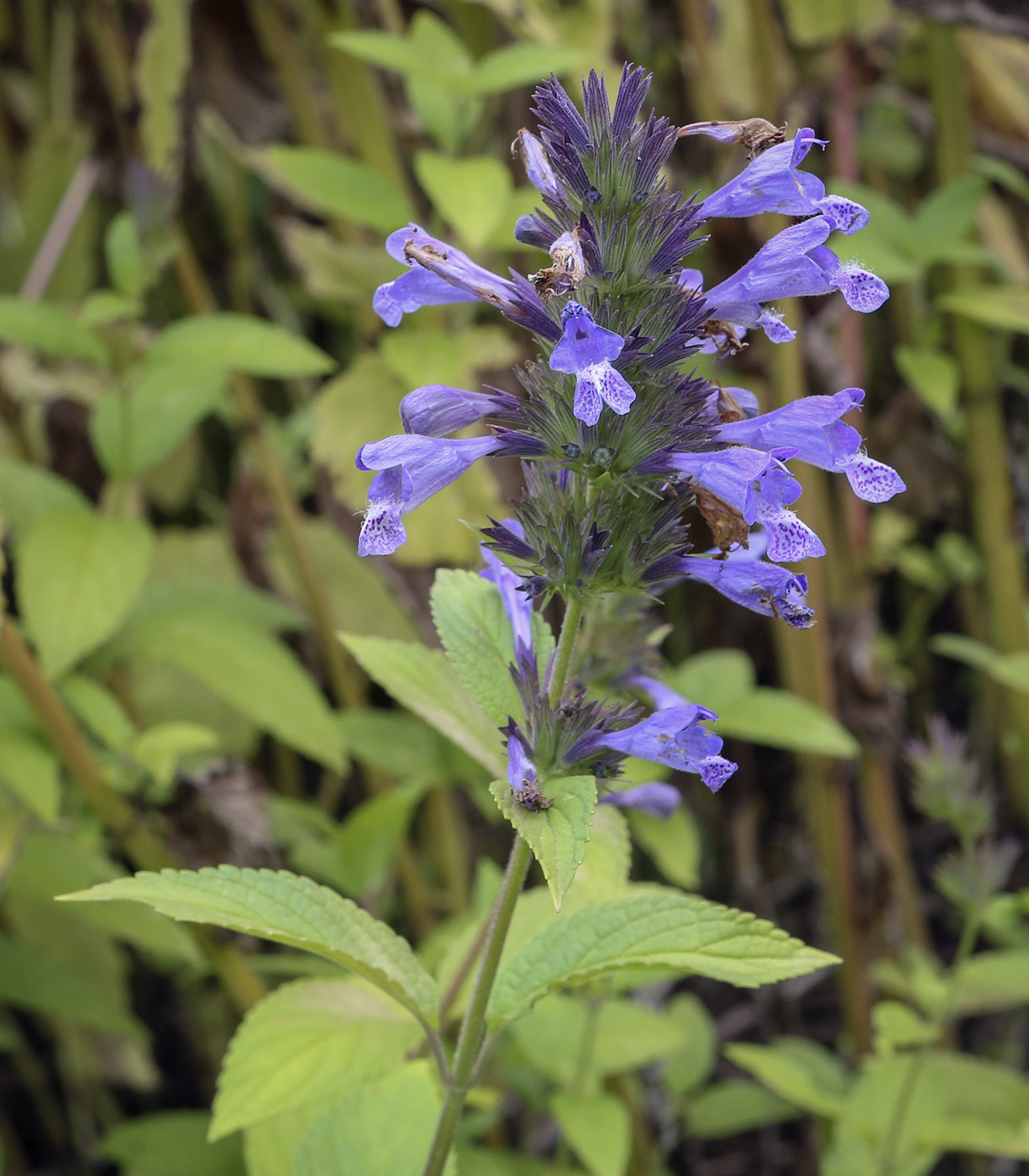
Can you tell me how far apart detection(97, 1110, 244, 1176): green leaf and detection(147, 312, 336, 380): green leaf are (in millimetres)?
1076

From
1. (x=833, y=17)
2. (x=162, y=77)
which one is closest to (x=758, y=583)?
(x=162, y=77)

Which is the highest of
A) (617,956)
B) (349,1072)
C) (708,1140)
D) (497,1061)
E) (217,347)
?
(217,347)

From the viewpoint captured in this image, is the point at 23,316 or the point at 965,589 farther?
the point at 965,589

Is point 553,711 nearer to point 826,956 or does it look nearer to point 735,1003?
point 826,956

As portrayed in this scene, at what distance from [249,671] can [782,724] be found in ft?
2.47

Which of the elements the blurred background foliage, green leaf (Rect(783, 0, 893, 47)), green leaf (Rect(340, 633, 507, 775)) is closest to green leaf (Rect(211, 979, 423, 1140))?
the blurred background foliage

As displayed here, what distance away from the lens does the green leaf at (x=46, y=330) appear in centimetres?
134

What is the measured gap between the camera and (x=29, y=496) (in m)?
1.47

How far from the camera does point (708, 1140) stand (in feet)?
6.79

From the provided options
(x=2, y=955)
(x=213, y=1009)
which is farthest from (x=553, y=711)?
(x=213, y=1009)

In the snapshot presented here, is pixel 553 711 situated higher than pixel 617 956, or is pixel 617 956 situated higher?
pixel 553 711

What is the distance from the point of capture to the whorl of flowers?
2.18ft

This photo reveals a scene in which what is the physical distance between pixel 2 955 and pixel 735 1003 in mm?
1494

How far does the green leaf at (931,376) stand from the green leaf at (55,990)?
5.21 feet
